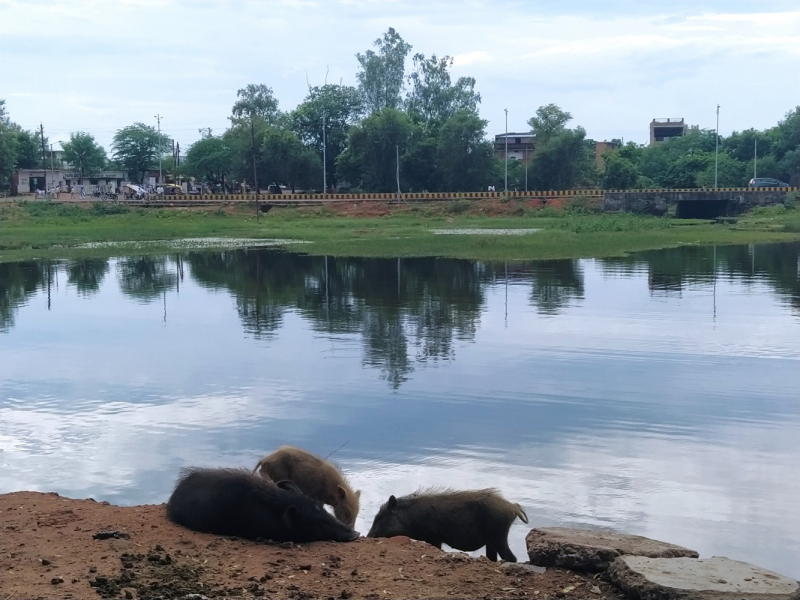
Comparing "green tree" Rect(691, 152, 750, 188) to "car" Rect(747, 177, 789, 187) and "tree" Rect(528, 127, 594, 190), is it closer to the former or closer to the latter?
"car" Rect(747, 177, 789, 187)

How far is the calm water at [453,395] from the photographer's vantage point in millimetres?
8844

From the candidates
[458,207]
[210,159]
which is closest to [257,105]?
[210,159]

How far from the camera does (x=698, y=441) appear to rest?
33.8ft

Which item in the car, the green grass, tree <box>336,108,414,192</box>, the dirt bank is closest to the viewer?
the dirt bank

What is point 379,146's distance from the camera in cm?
7262

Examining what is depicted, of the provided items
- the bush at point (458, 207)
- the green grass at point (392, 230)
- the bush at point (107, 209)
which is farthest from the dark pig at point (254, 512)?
the bush at point (107, 209)

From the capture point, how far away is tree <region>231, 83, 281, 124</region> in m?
86.2

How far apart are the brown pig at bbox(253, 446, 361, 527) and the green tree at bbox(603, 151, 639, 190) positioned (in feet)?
227

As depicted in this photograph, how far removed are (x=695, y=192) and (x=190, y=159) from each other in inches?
1648

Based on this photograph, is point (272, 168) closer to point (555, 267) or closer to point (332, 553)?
point (555, 267)

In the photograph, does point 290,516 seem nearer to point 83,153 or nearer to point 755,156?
point 755,156

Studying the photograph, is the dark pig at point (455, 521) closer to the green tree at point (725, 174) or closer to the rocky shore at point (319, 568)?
the rocky shore at point (319, 568)

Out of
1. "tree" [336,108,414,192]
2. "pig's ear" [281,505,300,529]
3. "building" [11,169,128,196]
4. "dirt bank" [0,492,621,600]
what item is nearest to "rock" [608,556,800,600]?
"dirt bank" [0,492,621,600]

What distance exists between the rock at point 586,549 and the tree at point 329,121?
72.6m
